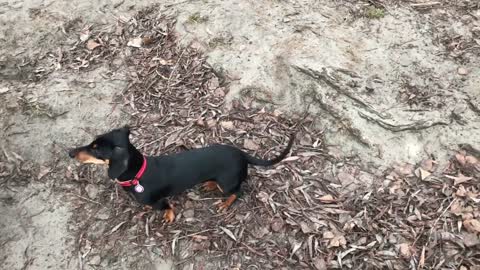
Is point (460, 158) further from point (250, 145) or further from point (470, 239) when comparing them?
point (250, 145)

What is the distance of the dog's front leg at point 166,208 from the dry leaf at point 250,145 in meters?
0.88

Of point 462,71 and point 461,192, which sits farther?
point 462,71

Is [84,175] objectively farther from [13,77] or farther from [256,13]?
[256,13]

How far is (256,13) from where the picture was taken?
5188 mm

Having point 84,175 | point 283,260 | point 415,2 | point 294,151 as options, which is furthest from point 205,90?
point 415,2

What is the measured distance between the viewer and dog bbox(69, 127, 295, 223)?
3.48 metres

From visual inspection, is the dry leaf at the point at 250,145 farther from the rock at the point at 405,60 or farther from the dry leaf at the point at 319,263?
the rock at the point at 405,60

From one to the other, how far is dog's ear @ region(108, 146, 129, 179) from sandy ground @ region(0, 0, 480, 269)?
854mm

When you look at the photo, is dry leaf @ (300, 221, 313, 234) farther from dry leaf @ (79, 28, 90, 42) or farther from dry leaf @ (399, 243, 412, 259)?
dry leaf @ (79, 28, 90, 42)

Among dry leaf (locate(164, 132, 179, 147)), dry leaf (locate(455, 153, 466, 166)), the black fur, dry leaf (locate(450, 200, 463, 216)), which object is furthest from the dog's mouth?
dry leaf (locate(455, 153, 466, 166))

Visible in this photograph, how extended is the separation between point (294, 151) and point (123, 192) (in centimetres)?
154

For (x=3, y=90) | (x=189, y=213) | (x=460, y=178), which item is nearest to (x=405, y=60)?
(x=460, y=178)

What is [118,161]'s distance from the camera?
3.46 m

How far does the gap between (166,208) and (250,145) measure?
985 mm
